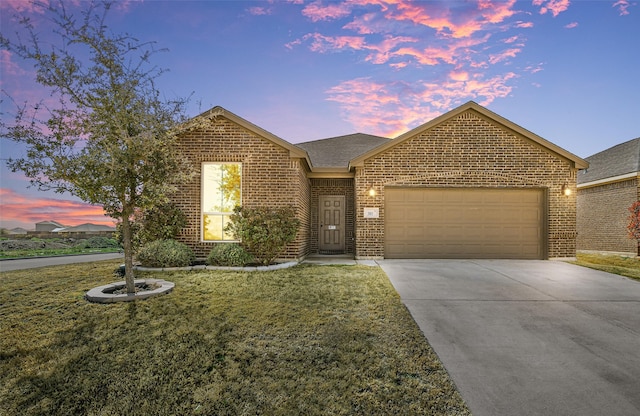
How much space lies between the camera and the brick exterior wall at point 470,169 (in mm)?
10227

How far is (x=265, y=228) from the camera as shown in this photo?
838cm

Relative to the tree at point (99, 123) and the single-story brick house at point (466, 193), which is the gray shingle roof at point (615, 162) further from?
the tree at point (99, 123)

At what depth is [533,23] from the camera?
390 inches

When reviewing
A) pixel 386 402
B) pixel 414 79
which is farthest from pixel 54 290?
pixel 414 79

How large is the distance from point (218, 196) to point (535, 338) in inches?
325

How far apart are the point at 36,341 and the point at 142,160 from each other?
9.59 feet

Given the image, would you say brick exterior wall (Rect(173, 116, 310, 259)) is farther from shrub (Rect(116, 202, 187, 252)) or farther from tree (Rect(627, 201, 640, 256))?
tree (Rect(627, 201, 640, 256))

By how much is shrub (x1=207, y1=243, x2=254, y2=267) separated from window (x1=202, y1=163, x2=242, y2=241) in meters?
0.89

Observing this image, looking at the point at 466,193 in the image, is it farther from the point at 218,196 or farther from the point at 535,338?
the point at 218,196

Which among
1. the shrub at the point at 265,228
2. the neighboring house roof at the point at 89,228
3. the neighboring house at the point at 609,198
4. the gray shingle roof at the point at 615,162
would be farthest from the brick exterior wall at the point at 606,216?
the neighboring house roof at the point at 89,228

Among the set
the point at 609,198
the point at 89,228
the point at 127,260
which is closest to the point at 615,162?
the point at 609,198

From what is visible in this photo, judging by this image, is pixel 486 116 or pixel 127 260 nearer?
pixel 127 260

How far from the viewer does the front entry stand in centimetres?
1244

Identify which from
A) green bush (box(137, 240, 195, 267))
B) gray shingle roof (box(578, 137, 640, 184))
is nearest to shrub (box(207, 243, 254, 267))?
green bush (box(137, 240, 195, 267))
